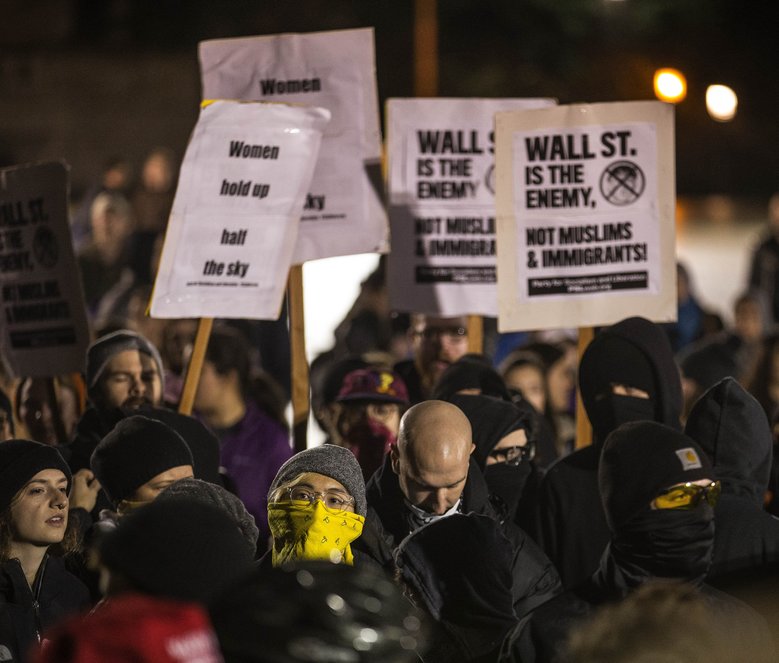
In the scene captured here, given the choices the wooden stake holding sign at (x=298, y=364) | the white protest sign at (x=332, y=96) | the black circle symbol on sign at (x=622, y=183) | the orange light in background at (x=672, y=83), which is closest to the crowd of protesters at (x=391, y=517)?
the wooden stake holding sign at (x=298, y=364)

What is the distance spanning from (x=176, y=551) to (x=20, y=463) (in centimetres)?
230

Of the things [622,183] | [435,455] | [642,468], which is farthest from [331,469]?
[622,183]

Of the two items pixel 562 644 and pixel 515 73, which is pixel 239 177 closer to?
pixel 562 644

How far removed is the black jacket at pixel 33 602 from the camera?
4.82m

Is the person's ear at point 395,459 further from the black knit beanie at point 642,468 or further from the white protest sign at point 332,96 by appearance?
the white protest sign at point 332,96

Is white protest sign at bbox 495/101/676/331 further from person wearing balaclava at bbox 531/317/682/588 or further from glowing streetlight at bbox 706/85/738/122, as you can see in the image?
glowing streetlight at bbox 706/85/738/122

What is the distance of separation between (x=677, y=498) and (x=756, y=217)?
2706 centimetres

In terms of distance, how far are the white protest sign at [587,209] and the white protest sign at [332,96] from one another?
700 mm

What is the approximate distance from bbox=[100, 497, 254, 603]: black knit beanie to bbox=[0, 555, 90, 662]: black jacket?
68.4 inches

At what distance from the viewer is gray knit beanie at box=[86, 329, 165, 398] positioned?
6.92 m

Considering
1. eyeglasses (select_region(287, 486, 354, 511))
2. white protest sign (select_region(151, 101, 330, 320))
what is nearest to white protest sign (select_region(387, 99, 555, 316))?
white protest sign (select_region(151, 101, 330, 320))

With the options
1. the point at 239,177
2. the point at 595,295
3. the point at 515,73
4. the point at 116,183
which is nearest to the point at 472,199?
the point at 595,295

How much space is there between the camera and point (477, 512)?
17.2 ft

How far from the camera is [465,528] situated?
453 cm
